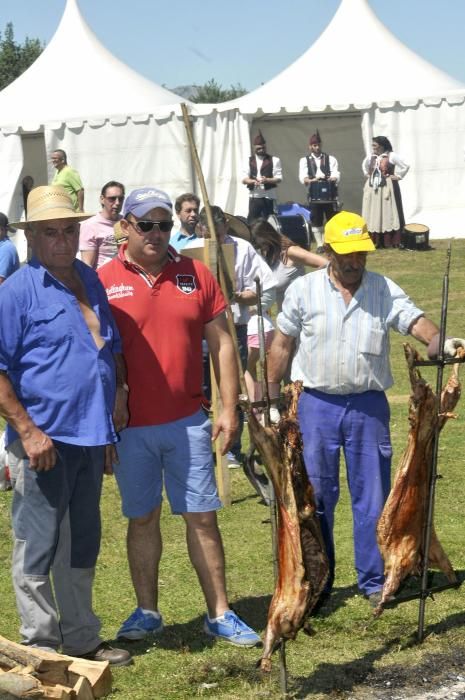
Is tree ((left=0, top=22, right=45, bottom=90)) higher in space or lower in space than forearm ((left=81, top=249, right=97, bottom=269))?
higher

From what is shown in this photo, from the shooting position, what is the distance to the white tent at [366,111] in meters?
24.6

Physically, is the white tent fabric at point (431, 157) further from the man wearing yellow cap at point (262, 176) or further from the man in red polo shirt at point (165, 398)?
the man in red polo shirt at point (165, 398)

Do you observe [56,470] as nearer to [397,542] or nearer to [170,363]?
[170,363]

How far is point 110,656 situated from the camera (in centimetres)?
566

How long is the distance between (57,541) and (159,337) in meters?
1.09

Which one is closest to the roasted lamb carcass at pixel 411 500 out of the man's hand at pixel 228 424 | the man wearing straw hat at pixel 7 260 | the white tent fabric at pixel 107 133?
the man's hand at pixel 228 424

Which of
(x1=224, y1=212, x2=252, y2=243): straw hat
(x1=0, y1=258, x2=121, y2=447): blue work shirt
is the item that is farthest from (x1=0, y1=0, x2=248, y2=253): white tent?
(x1=0, y1=258, x2=121, y2=447): blue work shirt

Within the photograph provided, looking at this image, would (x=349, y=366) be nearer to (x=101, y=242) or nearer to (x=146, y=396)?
(x=146, y=396)

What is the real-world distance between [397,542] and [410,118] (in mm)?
19895

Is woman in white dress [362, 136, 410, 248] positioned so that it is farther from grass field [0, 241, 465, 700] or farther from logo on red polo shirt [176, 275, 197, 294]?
logo on red polo shirt [176, 275, 197, 294]

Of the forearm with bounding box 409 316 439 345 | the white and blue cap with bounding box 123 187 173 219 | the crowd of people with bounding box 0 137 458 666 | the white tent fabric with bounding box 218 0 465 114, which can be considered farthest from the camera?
the white tent fabric with bounding box 218 0 465 114

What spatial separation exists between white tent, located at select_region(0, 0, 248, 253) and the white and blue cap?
1791cm

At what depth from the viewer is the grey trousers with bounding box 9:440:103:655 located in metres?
5.30

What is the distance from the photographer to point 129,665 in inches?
223
